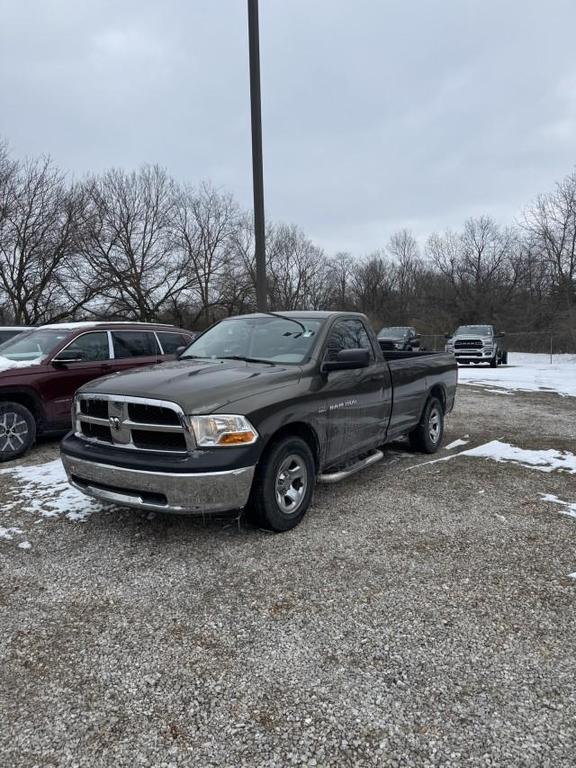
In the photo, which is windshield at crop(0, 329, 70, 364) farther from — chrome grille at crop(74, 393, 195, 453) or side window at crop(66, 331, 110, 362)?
chrome grille at crop(74, 393, 195, 453)

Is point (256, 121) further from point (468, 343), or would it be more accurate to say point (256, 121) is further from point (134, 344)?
point (468, 343)

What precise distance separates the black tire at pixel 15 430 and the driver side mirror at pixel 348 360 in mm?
4338

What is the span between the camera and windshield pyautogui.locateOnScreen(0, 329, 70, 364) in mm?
6993

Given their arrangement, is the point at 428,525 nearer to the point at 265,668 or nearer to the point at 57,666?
the point at 265,668

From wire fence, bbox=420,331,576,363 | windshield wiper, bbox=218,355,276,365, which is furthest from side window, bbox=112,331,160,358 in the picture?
wire fence, bbox=420,331,576,363

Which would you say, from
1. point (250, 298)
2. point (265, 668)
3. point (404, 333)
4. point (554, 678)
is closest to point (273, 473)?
point (265, 668)

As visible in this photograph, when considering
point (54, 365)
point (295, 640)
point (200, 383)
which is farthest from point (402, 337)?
point (295, 640)

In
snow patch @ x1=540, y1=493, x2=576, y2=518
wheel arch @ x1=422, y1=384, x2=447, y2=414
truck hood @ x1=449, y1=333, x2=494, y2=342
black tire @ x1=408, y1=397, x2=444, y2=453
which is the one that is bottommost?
snow patch @ x1=540, y1=493, x2=576, y2=518

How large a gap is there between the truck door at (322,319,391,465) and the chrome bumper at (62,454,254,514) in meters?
1.19

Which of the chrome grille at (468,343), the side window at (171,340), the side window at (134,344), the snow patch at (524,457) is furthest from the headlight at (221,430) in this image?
the chrome grille at (468,343)

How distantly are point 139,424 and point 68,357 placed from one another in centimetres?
400

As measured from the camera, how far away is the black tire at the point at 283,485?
3854 mm

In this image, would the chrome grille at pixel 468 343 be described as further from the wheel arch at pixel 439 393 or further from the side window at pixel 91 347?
the side window at pixel 91 347

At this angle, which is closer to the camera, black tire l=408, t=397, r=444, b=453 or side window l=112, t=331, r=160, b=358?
black tire l=408, t=397, r=444, b=453
